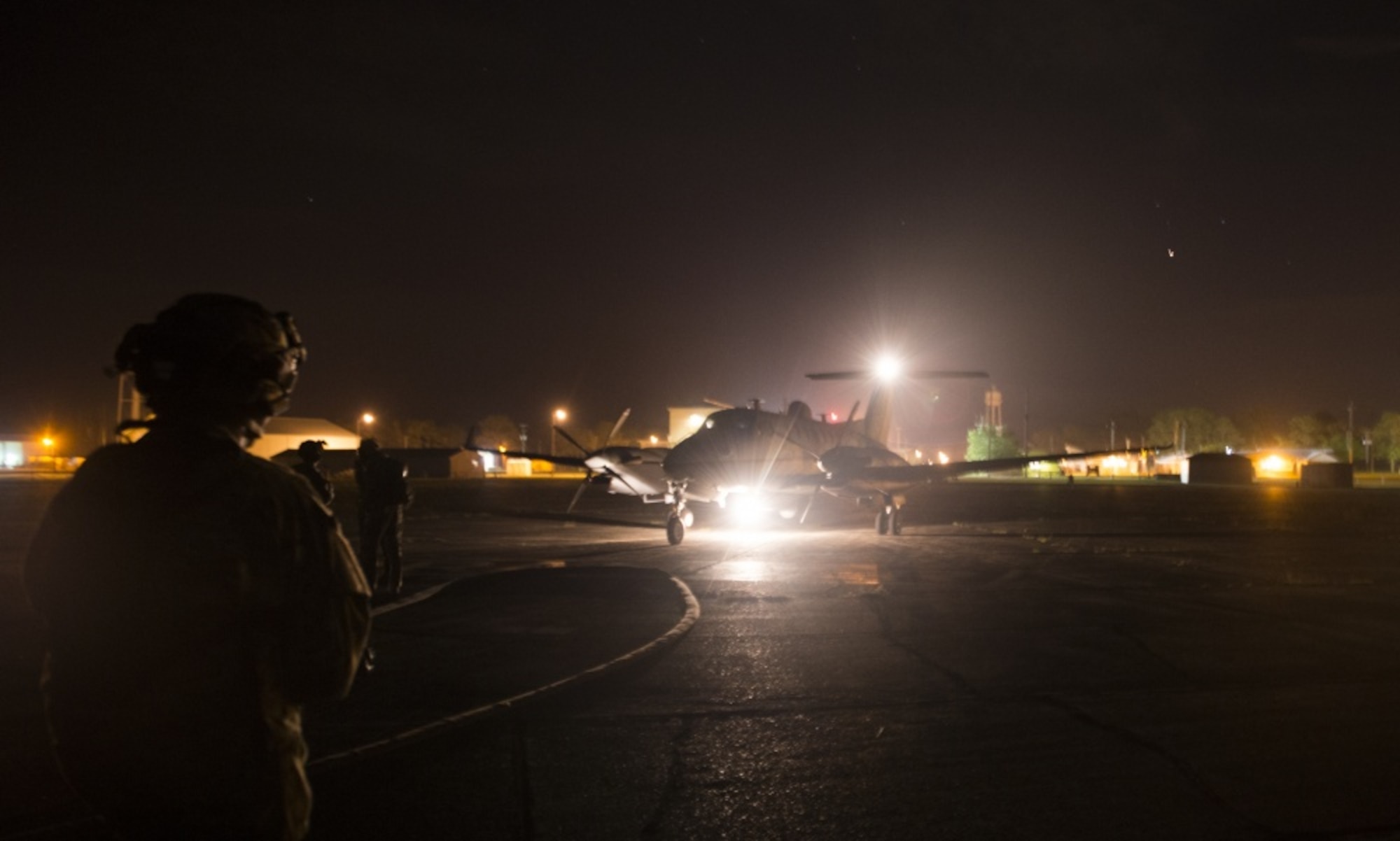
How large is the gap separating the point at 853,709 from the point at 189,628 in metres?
5.65

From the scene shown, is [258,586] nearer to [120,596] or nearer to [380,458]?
[120,596]

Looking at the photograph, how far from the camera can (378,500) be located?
41.5 ft

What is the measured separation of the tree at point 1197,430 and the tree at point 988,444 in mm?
29112

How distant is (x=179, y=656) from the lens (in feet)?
7.14

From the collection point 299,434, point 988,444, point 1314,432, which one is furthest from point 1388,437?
point 299,434

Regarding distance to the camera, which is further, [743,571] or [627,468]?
[627,468]

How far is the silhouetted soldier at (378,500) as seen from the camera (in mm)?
12656

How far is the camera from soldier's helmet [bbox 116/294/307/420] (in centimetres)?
239

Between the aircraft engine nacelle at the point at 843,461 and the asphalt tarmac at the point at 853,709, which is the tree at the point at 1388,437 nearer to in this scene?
the aircraft engine nacelle at the point at 843,461

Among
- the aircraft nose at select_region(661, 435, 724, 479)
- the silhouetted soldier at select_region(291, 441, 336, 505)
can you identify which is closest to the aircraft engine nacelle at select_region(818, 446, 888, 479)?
the aircraft nose at select_region(661, 435, 724, 479)

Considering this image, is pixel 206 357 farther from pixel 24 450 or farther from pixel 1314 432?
pixel 1314 432

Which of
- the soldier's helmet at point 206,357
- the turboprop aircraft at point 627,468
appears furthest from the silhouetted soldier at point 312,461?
the turboprop aircraft at point 627,468

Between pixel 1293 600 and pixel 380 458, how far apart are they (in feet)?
38.4

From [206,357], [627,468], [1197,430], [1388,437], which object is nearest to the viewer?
[206,357]
